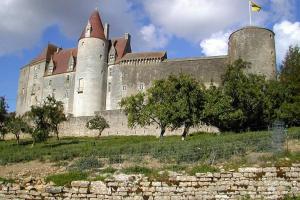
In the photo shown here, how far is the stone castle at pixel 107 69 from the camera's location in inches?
2103

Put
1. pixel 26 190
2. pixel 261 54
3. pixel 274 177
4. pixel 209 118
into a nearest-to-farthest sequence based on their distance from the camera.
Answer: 1. pixel 274 177
2. pixel 26 190
3. pixel 209 118
4. pixel 261 54

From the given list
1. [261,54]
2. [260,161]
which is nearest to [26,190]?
[260,161]

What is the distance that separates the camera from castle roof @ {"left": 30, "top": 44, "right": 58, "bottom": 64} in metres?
76.6

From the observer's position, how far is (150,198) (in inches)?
533

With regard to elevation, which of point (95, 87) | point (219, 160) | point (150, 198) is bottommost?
point (150, 198)

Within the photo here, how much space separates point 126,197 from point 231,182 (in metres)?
3.19

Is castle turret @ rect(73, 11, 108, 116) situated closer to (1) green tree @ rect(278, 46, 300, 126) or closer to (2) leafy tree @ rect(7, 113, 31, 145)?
(2) leafy tree @ rect(7, 113, 31, 145)

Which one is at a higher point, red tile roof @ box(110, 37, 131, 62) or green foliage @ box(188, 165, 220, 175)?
red tile roof @ box(110, 37, 131, 62)

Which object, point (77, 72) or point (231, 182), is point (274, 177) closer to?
point (231, 182)

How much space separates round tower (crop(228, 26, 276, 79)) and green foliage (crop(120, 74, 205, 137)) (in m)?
14.6

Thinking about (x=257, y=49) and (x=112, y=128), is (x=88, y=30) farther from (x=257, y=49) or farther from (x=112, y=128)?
(x=257, y=49)

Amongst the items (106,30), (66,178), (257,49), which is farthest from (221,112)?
(106,30)

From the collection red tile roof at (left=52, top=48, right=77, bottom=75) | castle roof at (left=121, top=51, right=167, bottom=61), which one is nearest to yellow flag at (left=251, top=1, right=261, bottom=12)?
castle roof at (left=121, top=51, right=167, bottom=61)

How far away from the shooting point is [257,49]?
52.8 meters
